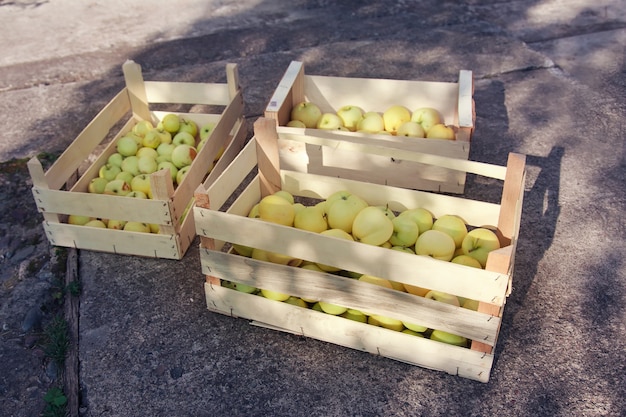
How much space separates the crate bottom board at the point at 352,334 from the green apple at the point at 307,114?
5.41ft

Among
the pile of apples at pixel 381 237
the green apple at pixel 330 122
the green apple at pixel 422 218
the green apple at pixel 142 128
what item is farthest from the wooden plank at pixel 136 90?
the green apple at pixel 422 218

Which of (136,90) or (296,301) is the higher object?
(136,90)

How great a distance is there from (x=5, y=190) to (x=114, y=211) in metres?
1.29

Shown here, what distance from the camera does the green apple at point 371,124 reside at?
156 inches

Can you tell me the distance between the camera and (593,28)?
238 inches

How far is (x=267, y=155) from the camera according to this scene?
10.5 ft

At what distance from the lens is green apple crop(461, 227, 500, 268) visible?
274 cm

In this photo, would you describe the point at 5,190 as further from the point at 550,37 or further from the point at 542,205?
the point at 550,37

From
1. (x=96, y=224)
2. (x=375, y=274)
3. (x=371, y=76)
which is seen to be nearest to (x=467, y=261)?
(x=375, y=274)

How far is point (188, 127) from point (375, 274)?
2208 mm

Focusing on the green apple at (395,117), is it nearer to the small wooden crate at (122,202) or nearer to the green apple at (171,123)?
the small wooden crate at (122,202)

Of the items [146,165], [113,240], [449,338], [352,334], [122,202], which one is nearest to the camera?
[449,338]

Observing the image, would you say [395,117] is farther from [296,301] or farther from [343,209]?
[296,301]

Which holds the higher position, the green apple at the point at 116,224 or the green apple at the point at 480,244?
the green apple at the point at 480,244
